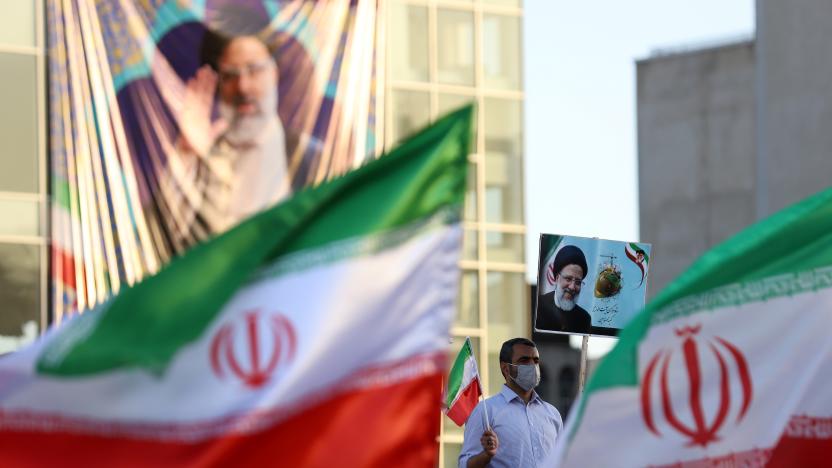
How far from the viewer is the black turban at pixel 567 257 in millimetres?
11430

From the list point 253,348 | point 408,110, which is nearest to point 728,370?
point 253,348

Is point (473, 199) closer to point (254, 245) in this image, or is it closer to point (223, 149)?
point (223, 149)

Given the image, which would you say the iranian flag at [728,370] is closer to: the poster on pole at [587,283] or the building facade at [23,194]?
the poster on pole at [587,283]

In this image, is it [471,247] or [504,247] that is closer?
[471,247]

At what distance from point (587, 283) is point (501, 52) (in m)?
11.4

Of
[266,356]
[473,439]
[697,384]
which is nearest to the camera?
[266,356]

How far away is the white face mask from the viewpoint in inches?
391

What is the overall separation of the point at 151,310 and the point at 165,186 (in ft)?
45.8

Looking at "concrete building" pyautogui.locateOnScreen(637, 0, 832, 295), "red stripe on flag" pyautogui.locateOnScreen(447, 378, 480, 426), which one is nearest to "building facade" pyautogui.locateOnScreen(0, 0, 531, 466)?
"red stripe on flag" pyautogui.locateOnScreen(447, 378, 480, 426)

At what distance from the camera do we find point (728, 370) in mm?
6051

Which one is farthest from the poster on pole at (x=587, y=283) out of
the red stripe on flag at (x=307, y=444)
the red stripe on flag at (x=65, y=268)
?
the red stripe on flag at (x=65, y=268)

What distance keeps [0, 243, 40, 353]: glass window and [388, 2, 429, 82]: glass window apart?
4736mm

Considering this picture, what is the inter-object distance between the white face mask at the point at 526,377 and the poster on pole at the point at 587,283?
1.40m

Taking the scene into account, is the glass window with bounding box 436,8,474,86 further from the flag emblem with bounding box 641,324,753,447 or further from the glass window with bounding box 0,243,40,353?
the flag emblem with bounding box 641,324,753,447
